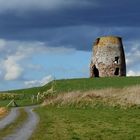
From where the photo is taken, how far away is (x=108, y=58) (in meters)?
111

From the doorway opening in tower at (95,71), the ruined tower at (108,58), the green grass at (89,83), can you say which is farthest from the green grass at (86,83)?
the ruined tower at (108,58)

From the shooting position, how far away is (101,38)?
114 m

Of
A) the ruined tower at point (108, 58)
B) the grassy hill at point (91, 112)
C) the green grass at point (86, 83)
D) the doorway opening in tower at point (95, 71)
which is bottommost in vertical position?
the grassy hill at point (91, 112)

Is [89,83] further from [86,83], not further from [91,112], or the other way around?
[91,112]

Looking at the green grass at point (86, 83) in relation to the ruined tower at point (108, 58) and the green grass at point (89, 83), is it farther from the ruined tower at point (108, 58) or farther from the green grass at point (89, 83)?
the ruined tower at point (108, 58)

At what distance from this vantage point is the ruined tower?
110312 millimetres

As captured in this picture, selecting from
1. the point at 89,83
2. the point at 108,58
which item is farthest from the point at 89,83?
the point at 108,58

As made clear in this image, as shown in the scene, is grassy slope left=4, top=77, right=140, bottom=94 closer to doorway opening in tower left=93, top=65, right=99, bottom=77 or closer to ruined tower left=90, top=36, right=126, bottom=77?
doorway opening in tower left=93, top=65, right=99, bottom=77

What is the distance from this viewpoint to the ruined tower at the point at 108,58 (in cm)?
11031

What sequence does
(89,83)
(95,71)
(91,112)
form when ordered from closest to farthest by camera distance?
(91,112) → (89,83) → (95,71)

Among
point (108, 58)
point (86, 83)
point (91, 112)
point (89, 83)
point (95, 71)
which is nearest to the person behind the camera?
point (91, 112)

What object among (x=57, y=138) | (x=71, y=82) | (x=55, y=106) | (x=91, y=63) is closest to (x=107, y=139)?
(x=57, y=138)

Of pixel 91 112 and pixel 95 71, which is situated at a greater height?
pixel 95 71

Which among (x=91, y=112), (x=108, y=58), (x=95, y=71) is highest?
(x=108, y=58)
